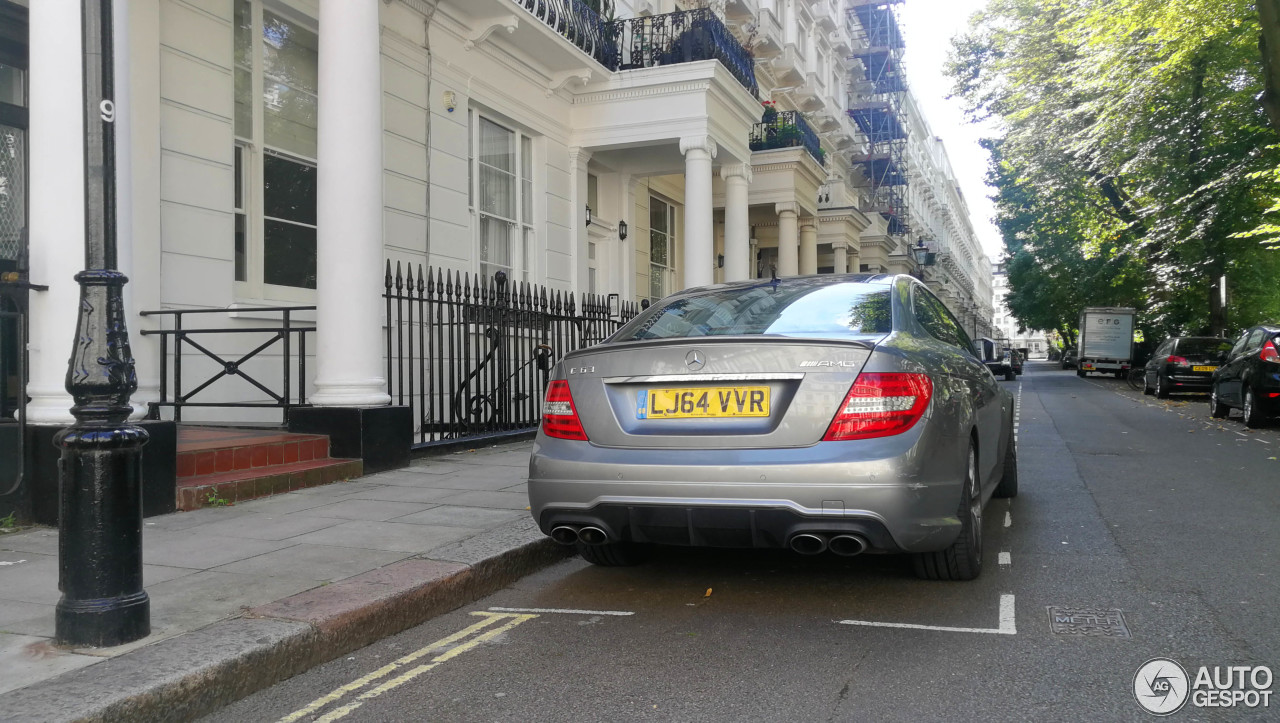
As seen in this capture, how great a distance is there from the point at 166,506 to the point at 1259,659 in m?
5.77

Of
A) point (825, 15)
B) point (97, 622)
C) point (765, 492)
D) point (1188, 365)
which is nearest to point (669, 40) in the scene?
point (765, 492)

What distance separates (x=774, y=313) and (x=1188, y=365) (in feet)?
70.3

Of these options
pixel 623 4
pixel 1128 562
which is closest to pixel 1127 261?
pixel 623 4

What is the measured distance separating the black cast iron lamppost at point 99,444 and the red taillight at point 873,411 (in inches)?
106

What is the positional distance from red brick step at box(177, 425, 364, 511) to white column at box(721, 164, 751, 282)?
9.42 metres

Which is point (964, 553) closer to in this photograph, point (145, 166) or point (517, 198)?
point (145, 166)

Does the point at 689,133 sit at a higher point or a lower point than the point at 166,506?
higher

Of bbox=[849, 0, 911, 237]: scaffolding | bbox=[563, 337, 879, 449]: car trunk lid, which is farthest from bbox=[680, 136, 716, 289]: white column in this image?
bbox=[849, 0, 911, 237]: scaffolding

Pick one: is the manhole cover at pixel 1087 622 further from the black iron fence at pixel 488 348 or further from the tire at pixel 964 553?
the black iron fence at pixel 488 348

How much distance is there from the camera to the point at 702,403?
158 inches

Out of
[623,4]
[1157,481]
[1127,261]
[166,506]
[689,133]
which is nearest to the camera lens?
[166,506]

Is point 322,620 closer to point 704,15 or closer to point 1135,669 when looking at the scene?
point 1135,669

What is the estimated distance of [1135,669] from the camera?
3293 mm

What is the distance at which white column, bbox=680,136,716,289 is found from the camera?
44.5 feet
